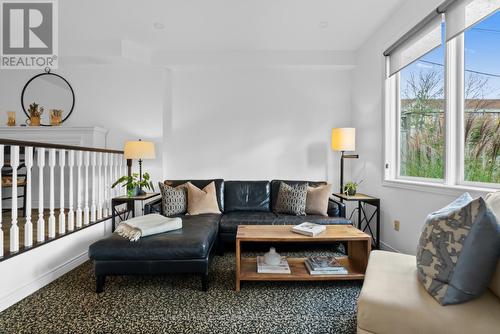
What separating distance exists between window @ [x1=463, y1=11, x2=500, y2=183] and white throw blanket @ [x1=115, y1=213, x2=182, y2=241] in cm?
254

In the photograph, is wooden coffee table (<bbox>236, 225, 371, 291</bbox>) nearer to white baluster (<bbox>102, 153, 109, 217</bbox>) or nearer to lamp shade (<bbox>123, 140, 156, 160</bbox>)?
lamp shade (<bbox>123, 140, 156, 160</bbox>)

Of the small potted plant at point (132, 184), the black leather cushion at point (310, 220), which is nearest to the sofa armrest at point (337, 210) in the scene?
the black leather cushion at point (310, 220)

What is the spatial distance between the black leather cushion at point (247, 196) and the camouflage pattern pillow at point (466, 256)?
228cm

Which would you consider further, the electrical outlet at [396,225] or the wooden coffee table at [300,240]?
the electrical outlet at [396,225]

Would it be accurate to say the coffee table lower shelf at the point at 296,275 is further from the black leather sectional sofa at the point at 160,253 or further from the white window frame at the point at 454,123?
the white window frame at the point at 454,123

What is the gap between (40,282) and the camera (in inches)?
80.9

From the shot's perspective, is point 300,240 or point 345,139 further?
point 345,139

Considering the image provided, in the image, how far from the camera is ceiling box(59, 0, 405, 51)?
2654mm

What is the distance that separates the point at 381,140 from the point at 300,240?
186 centimetres

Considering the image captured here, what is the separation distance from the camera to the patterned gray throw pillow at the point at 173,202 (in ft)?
9.77

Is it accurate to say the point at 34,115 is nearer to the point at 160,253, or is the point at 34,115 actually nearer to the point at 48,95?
the point at 48,95

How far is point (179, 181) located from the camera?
3.49 meters

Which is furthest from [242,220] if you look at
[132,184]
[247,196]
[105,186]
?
[105,186]

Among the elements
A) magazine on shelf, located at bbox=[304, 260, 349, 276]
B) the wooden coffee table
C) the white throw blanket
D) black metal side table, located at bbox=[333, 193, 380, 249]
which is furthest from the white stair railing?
black metal side table, located at bbox=[333, 193, 380, 249]
